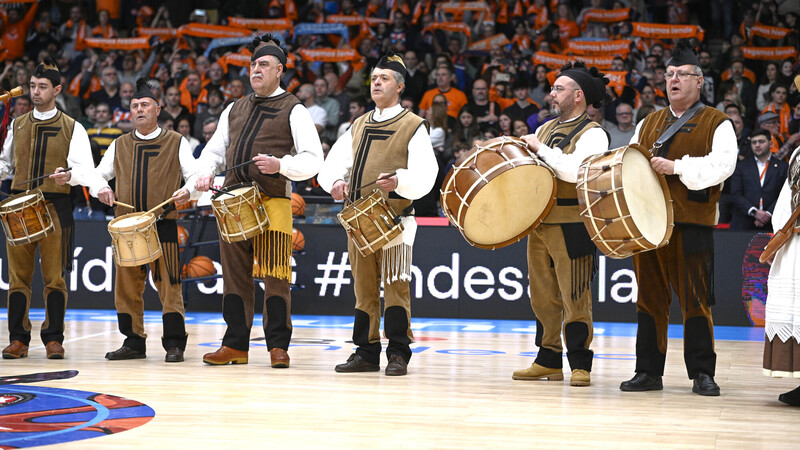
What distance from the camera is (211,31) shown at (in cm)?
1476

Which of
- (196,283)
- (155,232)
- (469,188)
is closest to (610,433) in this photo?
(469,188)

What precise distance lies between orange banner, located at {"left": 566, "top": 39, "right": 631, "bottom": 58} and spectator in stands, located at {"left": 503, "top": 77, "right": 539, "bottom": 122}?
1.33 m

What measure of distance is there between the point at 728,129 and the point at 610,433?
82.0 inches

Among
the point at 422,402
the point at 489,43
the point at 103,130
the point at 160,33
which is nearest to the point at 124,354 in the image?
the point at 422,402

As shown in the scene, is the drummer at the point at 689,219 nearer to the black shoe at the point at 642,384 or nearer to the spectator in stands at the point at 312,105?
the black shoe at the point at 642,384

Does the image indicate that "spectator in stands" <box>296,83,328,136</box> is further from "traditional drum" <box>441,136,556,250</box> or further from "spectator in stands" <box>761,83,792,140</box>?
"traditional drum" <box>441,136,556,250</box>

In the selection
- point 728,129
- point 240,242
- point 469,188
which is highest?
point 728,129

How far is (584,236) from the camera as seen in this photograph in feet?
18.6

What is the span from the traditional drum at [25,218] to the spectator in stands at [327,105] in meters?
6.19

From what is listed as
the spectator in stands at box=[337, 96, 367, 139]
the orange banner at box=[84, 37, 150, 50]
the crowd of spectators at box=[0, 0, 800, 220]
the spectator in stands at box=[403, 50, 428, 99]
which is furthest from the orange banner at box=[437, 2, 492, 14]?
the orange banner at box=[84, 37, 150, 50]

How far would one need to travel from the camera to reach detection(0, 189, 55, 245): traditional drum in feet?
21.4

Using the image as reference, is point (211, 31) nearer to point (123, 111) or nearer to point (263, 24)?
point (263, 24)

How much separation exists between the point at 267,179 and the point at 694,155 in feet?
9.08

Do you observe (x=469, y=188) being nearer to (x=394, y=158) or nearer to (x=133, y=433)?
(x=394, y=158)
